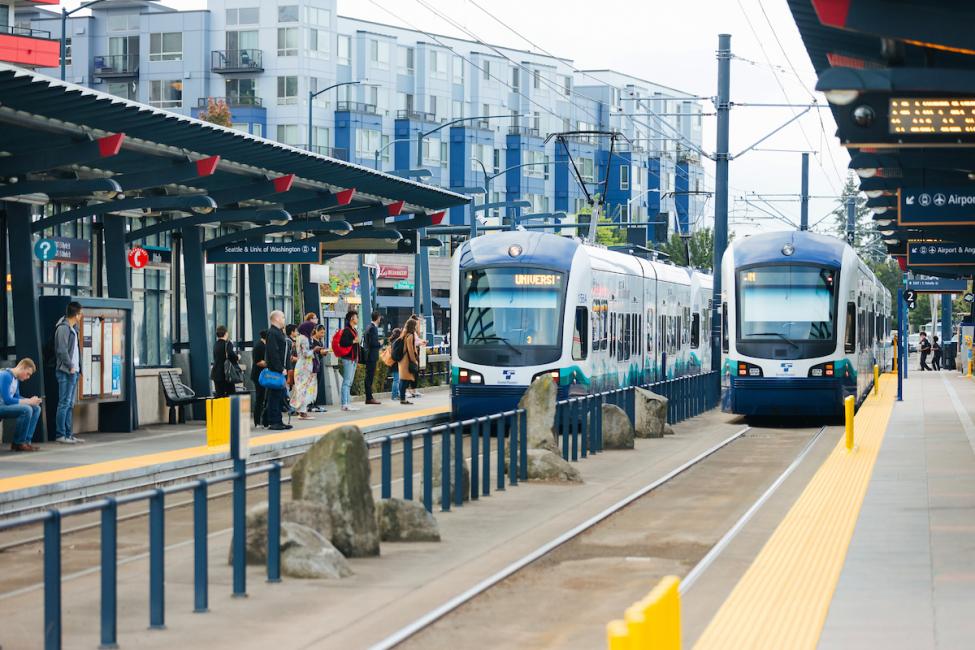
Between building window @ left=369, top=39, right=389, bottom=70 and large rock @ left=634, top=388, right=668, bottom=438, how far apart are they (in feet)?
212

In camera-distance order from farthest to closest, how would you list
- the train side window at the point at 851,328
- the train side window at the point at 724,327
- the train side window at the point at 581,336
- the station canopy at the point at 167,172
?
the train side window at the point at 724,327, the train side window at the point at 851,328, the train side window at the point at 581,336, the station canopy at the point at 167,172

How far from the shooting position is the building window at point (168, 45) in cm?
8525

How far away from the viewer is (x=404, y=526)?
14.1 metres

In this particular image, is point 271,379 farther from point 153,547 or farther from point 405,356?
point 153,547

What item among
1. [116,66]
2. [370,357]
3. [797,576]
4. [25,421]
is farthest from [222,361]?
[116,66]

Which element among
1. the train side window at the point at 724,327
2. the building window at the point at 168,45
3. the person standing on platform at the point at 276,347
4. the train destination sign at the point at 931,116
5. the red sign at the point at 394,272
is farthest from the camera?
the red sign at the point at 394,272

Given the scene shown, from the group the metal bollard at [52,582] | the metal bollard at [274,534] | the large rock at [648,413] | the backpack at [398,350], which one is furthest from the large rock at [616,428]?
the metal bollard at [52,582]

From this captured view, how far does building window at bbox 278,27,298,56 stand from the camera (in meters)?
84.0

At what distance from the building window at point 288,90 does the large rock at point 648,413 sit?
196 ft

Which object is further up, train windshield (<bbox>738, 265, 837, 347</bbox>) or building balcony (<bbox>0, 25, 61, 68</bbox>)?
building balcony (<bbox>0, 25, 61, 68</bbox>)

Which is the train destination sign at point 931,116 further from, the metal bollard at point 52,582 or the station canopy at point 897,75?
the metal bollard at point 52,582

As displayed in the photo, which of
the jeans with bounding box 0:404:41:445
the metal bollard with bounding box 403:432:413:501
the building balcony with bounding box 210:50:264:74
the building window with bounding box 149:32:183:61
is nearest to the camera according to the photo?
the metal bollard with bounding box 403:432:413:501

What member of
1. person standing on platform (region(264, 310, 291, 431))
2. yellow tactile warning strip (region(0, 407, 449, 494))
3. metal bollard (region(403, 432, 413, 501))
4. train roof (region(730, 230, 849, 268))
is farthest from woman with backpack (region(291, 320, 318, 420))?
metal bollard (region(403, 432, 413, 501))

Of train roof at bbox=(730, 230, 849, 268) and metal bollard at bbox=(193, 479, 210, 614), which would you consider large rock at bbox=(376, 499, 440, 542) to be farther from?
train roof at bbox=(730, 230, 849, 268)
